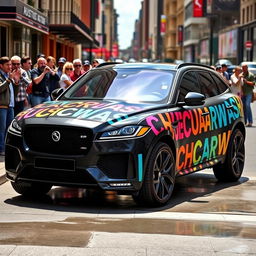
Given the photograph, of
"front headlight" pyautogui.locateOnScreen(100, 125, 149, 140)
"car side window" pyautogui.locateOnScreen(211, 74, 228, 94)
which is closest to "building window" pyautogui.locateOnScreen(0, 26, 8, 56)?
"car side window" pyautogui.locateOnScreen(211, 74, 228, 94)

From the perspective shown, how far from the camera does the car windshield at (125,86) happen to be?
29.5 ft

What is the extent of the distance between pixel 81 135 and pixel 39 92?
7.12m

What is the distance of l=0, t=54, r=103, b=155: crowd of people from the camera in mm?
12805

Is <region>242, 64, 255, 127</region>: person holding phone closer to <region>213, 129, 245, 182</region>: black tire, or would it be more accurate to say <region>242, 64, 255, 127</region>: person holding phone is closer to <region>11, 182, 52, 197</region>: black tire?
<region>213, 129, 245, 182</region>: black tire

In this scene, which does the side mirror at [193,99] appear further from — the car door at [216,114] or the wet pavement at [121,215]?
the wet pavement at [121,215]

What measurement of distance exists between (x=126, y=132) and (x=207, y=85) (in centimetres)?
263

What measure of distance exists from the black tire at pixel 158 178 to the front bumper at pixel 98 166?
0.47 feet

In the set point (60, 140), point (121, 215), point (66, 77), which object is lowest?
point (121, 215)

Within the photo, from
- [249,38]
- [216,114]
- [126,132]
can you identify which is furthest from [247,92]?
[249,38]

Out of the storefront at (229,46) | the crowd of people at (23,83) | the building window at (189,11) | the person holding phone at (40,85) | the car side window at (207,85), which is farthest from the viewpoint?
the building window at (189,11)

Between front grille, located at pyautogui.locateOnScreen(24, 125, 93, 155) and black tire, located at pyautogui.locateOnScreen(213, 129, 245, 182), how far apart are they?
10.2 ft

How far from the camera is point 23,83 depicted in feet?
46.0

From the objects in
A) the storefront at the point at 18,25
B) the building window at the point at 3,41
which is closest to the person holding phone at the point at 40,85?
the storefront at the point at 18,25

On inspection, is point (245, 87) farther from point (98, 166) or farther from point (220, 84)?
point (98, 166)
